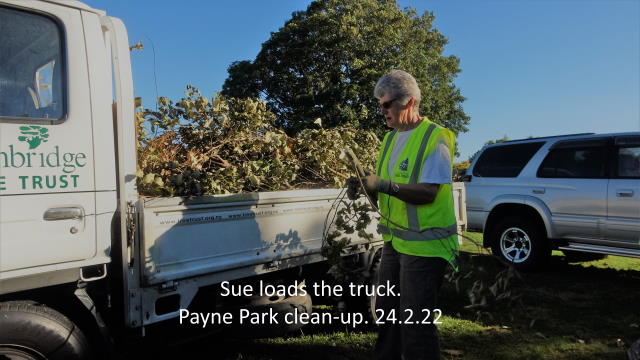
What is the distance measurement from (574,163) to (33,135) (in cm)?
710

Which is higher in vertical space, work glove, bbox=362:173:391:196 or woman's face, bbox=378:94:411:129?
woman's face, bbox=378:94:411:129

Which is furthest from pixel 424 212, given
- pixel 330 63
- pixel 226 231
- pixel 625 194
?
pixel 330 63

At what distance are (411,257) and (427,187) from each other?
429 mm

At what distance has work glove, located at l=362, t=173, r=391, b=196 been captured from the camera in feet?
8.89

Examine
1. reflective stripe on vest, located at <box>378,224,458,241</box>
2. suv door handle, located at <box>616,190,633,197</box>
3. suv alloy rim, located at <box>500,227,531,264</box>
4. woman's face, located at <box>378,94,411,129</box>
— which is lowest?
suv alloy rim, located at <box>500,227,531,264</box>

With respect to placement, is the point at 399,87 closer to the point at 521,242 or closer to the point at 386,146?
the point at 386,146

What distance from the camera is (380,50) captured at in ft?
73.7

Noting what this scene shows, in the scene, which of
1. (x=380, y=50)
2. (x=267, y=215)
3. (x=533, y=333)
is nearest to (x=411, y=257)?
(x=267, y=215)

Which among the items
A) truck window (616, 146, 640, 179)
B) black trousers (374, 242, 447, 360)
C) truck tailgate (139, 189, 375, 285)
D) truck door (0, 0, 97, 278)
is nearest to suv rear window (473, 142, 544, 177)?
A: truck window (616, 146, 640, 179)

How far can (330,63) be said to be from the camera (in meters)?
21.9

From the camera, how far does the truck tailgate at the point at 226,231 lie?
2.69 meters

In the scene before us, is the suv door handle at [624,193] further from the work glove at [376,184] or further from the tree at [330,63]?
the tree at [330,63]

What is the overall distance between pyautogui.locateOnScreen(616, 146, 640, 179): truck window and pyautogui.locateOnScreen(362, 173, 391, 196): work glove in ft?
17.4

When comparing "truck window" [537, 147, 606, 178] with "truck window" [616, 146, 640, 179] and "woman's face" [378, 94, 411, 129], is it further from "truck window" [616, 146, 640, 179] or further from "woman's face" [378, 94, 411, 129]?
"woman's face" [378, 94, 411, 129]
